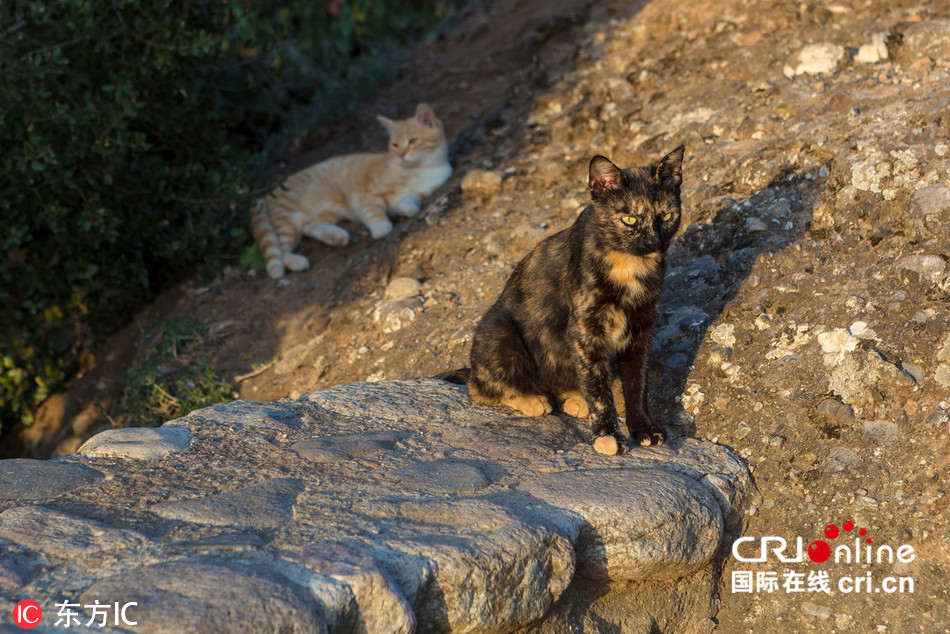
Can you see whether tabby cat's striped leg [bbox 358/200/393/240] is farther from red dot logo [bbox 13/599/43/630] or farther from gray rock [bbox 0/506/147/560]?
red dot logo [bbox 13/599/43/630]

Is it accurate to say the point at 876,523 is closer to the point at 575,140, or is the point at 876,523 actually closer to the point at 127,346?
the point at 575,140

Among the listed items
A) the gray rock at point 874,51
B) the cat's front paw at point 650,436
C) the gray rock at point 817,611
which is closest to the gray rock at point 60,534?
the cat's front paw at point 650,436

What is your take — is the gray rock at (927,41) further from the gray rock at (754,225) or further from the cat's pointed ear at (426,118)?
the cat's pointed ear at (426,118)

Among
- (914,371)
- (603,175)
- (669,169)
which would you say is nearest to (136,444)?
(603,175)

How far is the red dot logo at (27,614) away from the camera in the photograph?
2111 mm

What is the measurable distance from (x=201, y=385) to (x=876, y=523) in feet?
15.9

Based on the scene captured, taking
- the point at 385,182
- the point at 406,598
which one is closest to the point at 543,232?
the point at 385,182

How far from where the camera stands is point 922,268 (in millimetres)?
3936

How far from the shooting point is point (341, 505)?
9.68 feet

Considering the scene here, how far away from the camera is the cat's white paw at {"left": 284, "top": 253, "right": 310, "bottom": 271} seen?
7.19m

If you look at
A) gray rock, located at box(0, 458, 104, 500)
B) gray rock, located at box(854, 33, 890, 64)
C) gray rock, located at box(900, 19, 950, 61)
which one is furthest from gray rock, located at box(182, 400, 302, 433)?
gray rock, located at box(900, 19, 950, 61)

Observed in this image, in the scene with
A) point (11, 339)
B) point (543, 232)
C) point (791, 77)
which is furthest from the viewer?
point (11, 339)

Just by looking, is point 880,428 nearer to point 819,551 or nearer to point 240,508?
point 819,551

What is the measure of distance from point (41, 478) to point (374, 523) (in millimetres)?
1342
